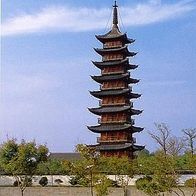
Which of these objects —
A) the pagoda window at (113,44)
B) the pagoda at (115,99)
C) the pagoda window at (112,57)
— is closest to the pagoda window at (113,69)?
the pagoda at (115,99)

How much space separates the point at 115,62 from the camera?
156ft

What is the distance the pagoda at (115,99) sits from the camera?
147 feet

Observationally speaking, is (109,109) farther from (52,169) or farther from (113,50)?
(52,169)

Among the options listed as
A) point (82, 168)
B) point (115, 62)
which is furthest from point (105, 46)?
point (82, 168)

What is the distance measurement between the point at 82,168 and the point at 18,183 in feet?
33.0

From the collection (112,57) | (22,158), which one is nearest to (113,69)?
(112,57)

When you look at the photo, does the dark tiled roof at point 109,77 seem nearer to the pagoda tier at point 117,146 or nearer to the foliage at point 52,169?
the pagoda tier at point 117,146

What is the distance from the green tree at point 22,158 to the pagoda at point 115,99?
744cm

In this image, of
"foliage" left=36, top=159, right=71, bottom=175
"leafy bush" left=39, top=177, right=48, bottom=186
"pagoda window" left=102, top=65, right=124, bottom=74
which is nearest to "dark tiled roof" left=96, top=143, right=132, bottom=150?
"foliage" left=36, top=159, right=71, bottom=175

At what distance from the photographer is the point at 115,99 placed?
4662 centimetres

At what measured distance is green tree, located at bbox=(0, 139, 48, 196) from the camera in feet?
124

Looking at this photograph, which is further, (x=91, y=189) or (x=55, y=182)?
(x=55, y=182)

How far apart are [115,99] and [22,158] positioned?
12.5 metres

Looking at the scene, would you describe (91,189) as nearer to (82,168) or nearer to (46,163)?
(82,168)
